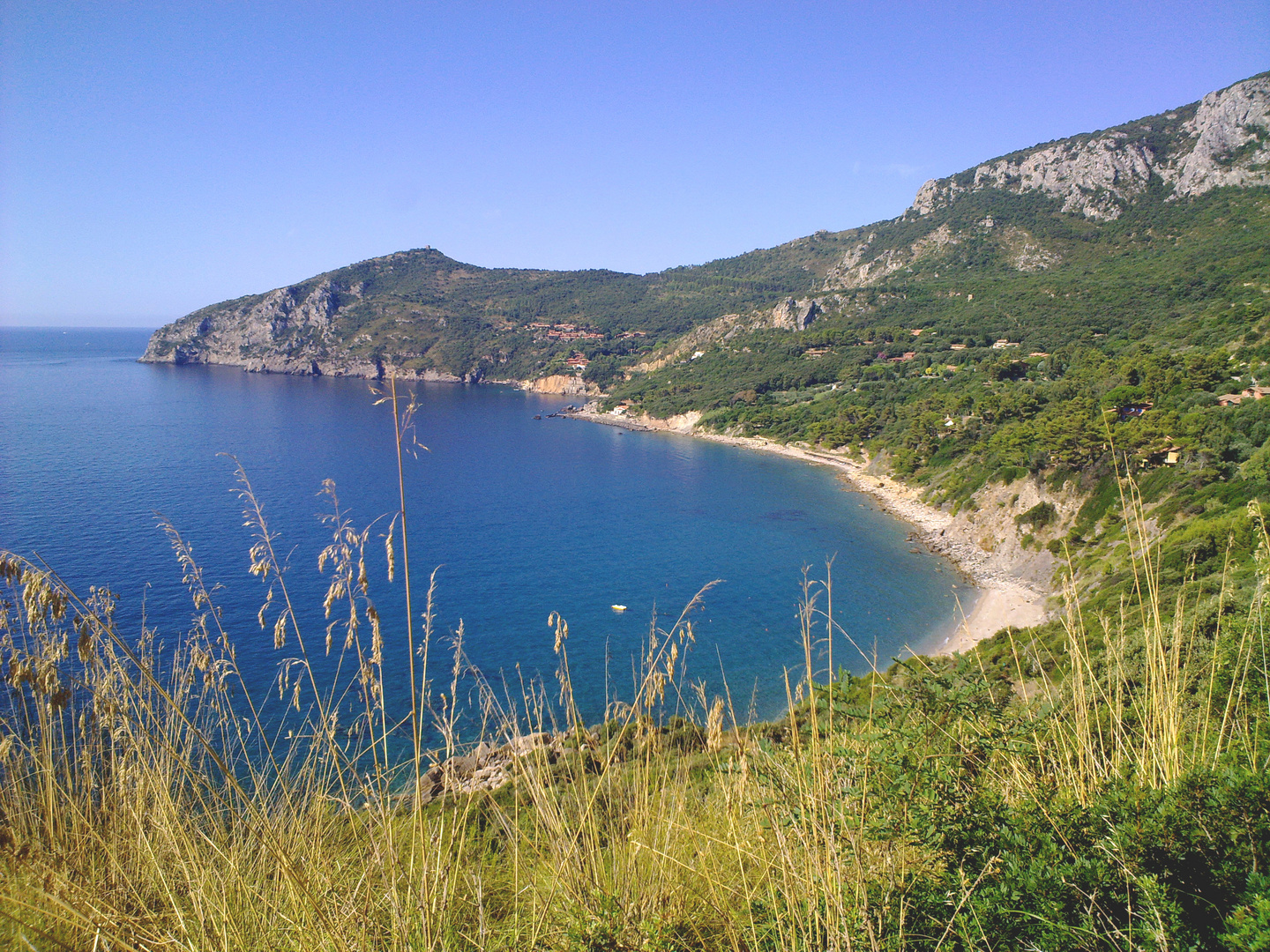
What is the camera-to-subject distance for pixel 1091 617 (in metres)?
12.0

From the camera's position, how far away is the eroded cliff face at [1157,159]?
52.8 meters

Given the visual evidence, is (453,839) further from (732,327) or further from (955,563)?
(732,327)

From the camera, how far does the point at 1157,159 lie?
2355 inches

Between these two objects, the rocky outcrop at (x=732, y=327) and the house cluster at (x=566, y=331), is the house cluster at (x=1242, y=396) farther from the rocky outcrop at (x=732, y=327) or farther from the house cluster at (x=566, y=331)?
the house cluster at (x=566, y=331)

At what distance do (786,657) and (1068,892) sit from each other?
16.7 m

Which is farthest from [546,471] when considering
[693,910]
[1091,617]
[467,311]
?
[467,311]

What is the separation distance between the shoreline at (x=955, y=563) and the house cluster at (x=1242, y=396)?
342 inches

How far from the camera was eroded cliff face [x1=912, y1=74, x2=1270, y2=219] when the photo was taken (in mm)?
52750

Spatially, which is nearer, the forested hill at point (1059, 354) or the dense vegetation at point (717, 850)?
the dense vegetation at point (717, 850)

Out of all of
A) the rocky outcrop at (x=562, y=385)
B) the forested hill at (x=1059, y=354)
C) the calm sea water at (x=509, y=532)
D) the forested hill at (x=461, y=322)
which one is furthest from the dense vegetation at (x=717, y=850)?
the forested hill at (x=461, y=322)

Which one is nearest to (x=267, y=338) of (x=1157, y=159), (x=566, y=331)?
(x=566, y=331)

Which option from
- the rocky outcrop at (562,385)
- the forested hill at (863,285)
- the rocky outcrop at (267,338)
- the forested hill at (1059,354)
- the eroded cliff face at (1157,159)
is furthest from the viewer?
the rocky outcrop at (267,338)

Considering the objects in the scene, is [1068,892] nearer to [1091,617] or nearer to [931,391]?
[1091,617]

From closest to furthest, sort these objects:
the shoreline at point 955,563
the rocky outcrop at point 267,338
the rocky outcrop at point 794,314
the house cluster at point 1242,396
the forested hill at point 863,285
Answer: the shoreline at point 955,563 < the house cluster at point 1242,396 < the forested hill at point 863,285 < the rocky outcrop at point 794,314 < the rocky outcrop at point 267,338
